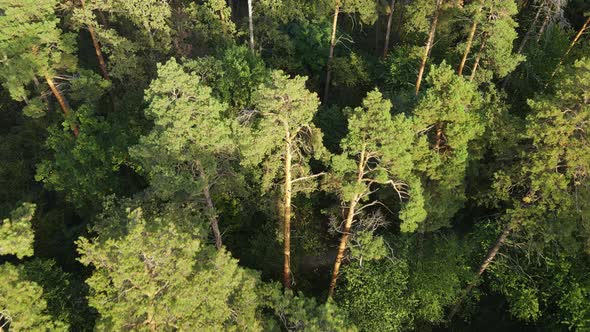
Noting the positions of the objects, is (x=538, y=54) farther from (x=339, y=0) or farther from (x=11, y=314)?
(x=11, y=314)

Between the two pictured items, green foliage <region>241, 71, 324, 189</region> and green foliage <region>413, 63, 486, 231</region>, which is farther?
green foliage <region>413, 63, 486, 231</region>

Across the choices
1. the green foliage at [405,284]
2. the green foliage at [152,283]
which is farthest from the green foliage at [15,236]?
the green foliage at [405,284]

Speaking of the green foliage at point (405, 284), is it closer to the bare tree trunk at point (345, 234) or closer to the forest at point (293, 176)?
the forest at point (293, 176)

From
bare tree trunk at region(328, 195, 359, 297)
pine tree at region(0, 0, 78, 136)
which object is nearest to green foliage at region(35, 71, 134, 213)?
pine tree at region(0, 0, 78, 136)

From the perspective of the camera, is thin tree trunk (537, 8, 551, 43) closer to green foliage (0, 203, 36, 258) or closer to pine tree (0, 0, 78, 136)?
pine tree (0, 0, 78, 136)

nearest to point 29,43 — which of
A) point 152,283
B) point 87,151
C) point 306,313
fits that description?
point 87,151

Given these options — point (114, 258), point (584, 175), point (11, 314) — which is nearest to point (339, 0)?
point (584, 175)

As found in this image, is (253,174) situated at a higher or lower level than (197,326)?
higher
